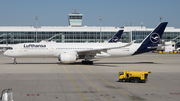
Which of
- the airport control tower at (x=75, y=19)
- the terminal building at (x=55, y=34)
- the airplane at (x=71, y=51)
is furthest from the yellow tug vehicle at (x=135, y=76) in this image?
the airport control tower at (x=75, y=19)

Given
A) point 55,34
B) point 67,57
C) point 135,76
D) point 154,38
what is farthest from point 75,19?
point 135,76

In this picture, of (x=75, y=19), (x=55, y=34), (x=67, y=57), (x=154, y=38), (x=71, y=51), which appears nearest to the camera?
(x=67, y=57)

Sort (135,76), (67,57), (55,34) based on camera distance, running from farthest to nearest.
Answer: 1. (55,34)
2. (67,57)
3. (135,76)

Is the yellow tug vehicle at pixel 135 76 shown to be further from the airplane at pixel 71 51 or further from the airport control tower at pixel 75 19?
the airport control tower at pixel 75 19

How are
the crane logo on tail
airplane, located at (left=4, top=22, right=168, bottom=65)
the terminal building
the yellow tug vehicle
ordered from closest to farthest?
the yellow tug vehicle, airplane, located at (left=4, top=22, right=168, bottom=65), the crane logo on tail, the terminal building

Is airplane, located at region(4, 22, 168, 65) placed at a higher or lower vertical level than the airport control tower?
lower

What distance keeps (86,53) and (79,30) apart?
7148 cm

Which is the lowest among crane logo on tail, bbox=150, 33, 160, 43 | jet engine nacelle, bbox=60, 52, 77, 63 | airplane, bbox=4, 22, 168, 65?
jet engine nacelle, bbox=60, 52, 77, 63

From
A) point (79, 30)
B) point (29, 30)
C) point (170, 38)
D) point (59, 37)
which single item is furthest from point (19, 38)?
point (170, 38)

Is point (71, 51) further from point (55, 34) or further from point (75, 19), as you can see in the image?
point (75, 19)

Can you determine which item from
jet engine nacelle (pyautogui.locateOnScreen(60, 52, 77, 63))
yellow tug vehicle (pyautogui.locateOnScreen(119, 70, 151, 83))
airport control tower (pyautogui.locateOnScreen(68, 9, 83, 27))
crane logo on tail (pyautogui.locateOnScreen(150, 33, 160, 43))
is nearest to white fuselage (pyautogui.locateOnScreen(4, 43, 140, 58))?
jet engine nacelle (pyautogui.locateOnScreen(60, 52, 77, 63))

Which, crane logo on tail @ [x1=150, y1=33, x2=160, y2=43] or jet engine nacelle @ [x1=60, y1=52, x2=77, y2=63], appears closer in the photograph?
jet engine nacelle @ [x1=60, y1=52, x2=77, y2=63]

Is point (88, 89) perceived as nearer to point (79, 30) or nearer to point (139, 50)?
point (139, 50)

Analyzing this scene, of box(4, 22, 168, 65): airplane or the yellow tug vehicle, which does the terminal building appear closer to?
box(4, 22, 168, 65): airplane
